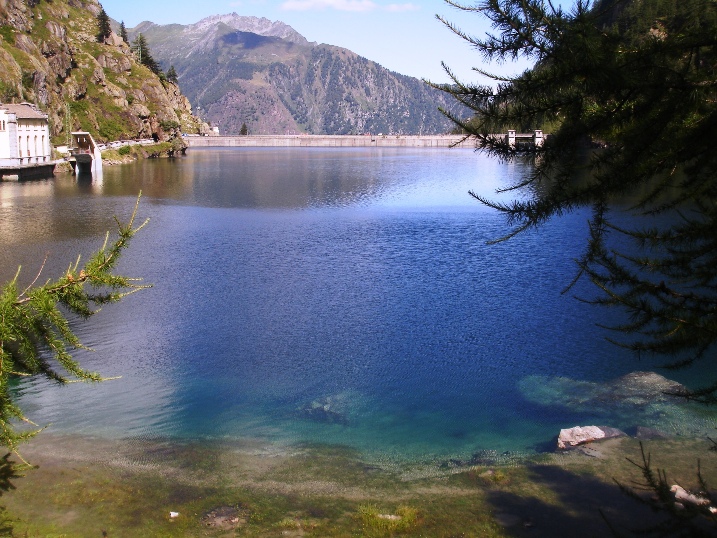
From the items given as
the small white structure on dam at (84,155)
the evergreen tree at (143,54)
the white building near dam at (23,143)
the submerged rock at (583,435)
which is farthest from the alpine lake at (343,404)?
the evergreen tree at (143,54)

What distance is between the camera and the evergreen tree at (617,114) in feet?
24.4

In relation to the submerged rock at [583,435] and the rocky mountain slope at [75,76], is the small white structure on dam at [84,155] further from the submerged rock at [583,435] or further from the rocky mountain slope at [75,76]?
the submerged rock at [583,435]

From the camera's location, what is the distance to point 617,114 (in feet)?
26.3

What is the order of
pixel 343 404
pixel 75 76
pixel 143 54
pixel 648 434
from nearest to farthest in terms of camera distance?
pixel 648 434 < pixel 343 404 < pixel 75 76 < pixel 143 54

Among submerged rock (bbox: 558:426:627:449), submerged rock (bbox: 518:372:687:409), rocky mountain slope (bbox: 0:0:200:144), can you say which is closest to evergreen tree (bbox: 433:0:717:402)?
submerged rock (bbox: 558:426:627:449)

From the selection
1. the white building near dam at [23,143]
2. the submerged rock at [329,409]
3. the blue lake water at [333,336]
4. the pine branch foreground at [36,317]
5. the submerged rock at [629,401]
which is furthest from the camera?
the white building near dam at [23,143]

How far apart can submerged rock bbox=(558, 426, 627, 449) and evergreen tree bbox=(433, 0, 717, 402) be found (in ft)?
25.5

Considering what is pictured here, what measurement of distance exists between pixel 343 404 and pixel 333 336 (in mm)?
5470

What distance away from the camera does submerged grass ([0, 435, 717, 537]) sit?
12586mm

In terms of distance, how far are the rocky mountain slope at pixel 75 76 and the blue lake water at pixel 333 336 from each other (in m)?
65.9

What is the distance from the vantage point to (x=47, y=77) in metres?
111

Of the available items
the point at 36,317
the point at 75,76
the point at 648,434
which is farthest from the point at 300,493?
the point at 75,76

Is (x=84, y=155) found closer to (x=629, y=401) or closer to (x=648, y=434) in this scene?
(x=629, y=401)

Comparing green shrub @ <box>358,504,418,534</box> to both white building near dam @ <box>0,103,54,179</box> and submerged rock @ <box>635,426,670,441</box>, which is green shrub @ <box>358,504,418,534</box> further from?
white building near dam @ <box>0,103,54,179</box>
